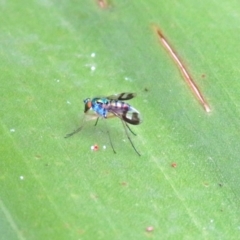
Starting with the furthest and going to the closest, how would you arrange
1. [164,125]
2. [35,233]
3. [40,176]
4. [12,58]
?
[12,58]
[164,125]
[40,176]
[35,233]

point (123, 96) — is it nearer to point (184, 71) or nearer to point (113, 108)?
point (113, 108)

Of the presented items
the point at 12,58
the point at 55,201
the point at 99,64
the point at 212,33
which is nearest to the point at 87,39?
the point at 99,64

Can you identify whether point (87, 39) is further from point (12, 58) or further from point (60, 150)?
point (60, 150)

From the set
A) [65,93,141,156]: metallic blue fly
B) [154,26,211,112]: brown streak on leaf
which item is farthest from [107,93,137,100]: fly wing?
[154,26,211,112]: brown streak on leaf

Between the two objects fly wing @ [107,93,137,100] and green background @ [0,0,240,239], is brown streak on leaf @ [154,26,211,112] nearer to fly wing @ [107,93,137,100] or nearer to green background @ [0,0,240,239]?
green background @ [0,0,240,239]

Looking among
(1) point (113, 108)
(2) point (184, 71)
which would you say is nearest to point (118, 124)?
(1) point (113, 108)

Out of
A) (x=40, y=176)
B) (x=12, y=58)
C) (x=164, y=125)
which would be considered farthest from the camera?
(x=12, y=58)
